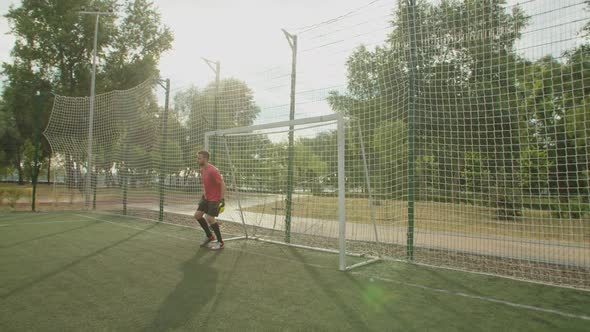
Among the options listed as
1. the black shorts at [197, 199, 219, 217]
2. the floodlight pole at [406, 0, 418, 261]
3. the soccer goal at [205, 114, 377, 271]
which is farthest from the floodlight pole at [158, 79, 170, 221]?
the floodlight pole at [406, 0, 418, 261]

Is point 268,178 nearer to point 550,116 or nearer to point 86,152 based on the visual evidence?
point 550,116

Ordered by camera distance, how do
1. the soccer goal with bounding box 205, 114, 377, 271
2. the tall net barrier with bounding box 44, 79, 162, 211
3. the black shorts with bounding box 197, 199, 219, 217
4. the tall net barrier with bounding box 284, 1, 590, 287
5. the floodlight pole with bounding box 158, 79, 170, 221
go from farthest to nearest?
the tall net barrier with bounding box 44, 79, 162, 211
the floodlight pole with bounding box 158, 79, 170, 221
the soccer goal with bounding box 205, 114, 377, 271
the black shorts with bounding box 197, 199, 219, 217
the tall net barrier with bounding box 284, 1, 590, 287

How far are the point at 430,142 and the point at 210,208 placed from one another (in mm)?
4200

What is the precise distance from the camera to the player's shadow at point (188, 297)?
2.83m

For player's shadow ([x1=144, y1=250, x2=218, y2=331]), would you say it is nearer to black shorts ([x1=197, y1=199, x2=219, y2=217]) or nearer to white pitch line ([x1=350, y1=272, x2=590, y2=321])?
black shorts ([x1=197, y1=199, x2=219, y2=217])

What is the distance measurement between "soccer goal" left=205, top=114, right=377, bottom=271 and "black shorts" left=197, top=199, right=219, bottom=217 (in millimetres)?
972

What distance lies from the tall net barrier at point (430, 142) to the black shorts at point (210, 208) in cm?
99

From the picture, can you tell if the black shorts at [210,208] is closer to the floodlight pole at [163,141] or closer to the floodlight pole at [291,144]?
the floodlight pole at [291,144]

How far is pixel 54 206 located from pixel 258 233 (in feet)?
32.4

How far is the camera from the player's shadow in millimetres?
2828

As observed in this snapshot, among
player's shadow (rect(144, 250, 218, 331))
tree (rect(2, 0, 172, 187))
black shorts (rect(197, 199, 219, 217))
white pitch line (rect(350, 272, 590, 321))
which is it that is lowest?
white pitch line (rect(350, 272, 590, 321))

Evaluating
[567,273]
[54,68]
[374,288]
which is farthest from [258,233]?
[54,68]

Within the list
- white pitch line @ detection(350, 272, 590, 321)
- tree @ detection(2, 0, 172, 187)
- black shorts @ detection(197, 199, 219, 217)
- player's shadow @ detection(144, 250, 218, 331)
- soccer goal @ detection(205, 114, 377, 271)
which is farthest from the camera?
tree @ detection(2, 0, 172, 187)

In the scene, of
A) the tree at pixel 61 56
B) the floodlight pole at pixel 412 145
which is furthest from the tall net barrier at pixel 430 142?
the tree at pixel 61 56
